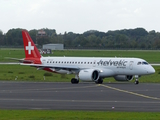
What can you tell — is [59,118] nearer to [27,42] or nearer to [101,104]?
[101,104]

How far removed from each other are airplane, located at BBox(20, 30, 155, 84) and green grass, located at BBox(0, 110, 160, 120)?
23448 millimetres

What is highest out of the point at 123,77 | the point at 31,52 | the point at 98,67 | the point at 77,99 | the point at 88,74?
the point at 31,52

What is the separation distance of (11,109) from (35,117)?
3.75 meters

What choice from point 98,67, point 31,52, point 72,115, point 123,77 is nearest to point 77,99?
point 72,115

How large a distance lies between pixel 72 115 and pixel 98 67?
26.3 meters

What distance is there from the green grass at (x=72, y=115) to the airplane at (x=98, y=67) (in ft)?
76.9

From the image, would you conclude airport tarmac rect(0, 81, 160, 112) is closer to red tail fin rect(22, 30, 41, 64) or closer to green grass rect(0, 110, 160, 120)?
green grass rect(0, 110, 160, 120)

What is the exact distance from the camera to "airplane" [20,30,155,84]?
49156mm

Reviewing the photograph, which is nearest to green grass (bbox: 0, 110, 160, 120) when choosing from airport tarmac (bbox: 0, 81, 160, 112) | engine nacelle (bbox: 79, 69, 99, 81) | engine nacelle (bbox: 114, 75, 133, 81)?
airport tarmac (bbox: 0, 81, 160, 112)

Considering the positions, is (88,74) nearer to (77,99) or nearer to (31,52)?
(31,52)

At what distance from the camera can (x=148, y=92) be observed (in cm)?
3884

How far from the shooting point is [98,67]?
50625 millimetres

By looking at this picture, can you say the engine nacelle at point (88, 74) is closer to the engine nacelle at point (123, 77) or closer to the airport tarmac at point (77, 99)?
the engine nacelle at point (123, 77)

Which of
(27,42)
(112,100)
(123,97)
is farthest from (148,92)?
(27,42)
